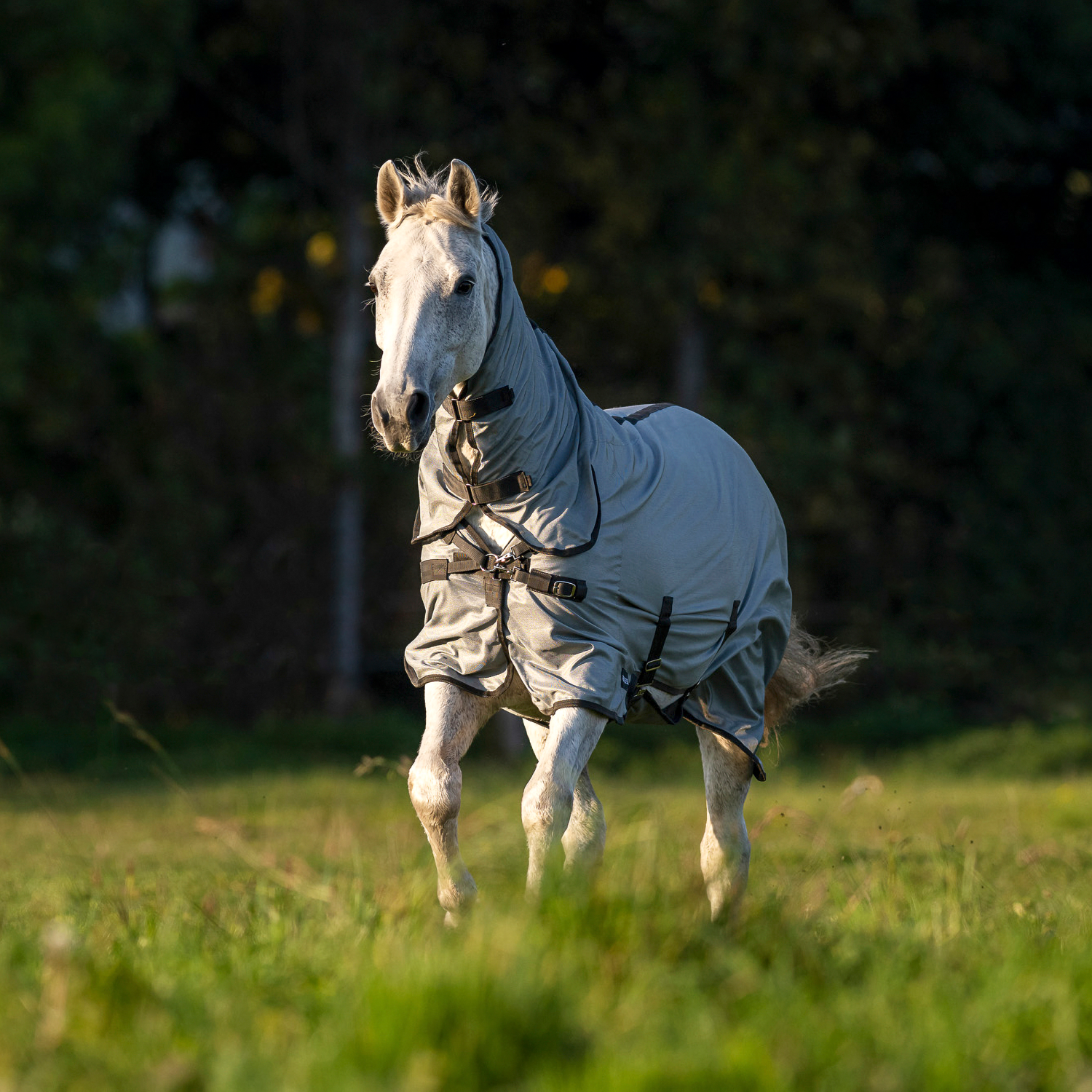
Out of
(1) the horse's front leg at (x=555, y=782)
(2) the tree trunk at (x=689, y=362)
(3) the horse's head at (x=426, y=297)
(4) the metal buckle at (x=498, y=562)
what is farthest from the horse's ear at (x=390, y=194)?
(2) the tree trunk at (x=689, y=362)

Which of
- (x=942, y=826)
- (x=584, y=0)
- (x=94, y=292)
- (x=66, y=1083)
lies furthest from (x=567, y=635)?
(x=584, y=0)

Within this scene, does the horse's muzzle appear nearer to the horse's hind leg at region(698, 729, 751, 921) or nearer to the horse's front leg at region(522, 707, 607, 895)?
the horse's front leg at region(522, 707, 607, 895)

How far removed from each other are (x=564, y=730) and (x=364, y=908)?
0.72 m

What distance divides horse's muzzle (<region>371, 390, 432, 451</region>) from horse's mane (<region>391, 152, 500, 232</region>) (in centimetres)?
57

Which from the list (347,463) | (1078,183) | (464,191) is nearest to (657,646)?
(464,191)

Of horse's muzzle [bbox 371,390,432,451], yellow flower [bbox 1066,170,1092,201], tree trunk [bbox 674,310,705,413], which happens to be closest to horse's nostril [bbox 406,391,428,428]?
horse's muzzle [bbox 371,390,432,451]

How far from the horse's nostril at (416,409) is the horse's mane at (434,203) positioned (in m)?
0.57

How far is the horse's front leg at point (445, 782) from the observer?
3.91 m

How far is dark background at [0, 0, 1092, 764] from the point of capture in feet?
37.5

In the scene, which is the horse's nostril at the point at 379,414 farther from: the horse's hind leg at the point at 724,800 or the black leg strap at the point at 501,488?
the horse's hind leg at the point at 724,800

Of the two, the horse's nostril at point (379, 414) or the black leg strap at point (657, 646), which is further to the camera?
the black leg strap at point (657, 646)

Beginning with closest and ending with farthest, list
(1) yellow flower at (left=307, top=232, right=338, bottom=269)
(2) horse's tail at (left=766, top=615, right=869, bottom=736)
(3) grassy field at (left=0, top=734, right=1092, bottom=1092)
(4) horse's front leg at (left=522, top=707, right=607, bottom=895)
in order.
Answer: (3) grassy field at (left=0, top=734, right=1092, bottom=1092)
(4) horse's front leg at (left=522, top=707, right=607, bottom=895)
(2) horse's tail at (left=766, top=615, right=869, bottom=736)
(1) yellow flower at (left=307, top=232, right=338, bottom=269)

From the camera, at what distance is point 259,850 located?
6.55 meters

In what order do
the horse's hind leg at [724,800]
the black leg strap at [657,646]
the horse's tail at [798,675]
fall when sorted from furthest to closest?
the horse's tail at [798,675]
the horse's hind leg at [724,800]
the black leg strap at [657,646]
